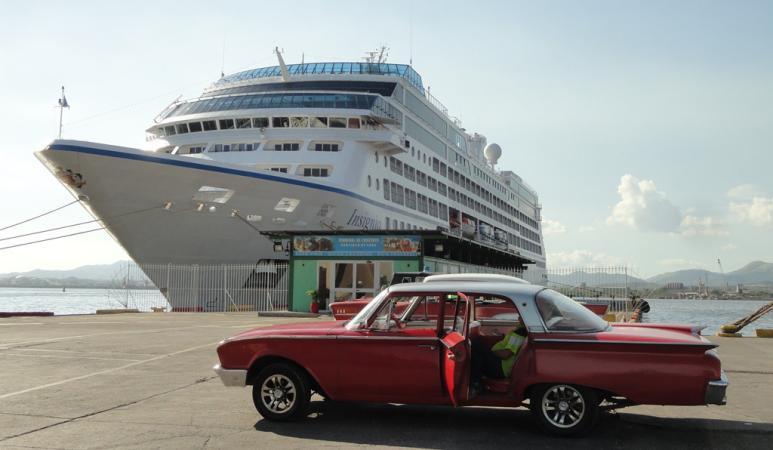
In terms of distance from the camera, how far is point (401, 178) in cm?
3919

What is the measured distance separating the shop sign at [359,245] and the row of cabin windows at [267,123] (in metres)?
8.57

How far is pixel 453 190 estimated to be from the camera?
50.7 metres

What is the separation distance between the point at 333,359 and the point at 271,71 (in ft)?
122

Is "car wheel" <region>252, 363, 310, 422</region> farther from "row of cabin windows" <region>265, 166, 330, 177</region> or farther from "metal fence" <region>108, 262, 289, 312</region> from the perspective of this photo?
"row of cabin windows" <region>265, 166, 330, 177</region>

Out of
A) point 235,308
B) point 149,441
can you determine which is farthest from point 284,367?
point 235,308

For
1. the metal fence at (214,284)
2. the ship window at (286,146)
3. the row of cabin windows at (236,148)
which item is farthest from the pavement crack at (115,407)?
the ship window at (286,146)

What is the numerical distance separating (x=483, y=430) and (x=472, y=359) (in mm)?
645

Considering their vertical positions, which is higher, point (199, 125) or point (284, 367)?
point (199, 125)

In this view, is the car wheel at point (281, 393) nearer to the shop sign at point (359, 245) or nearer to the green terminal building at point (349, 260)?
the green terminal building at point (349, 260)

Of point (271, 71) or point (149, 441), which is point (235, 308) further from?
point (149, 441)

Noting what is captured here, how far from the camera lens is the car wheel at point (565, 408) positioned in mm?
5742

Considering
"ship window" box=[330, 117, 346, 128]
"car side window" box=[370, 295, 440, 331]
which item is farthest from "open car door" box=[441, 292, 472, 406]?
"ship window" box=[330, 117, 346, 128]

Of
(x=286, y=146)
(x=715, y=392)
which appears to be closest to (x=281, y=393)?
(x=715, y=392)

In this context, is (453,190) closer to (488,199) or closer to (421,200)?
(421,200)
